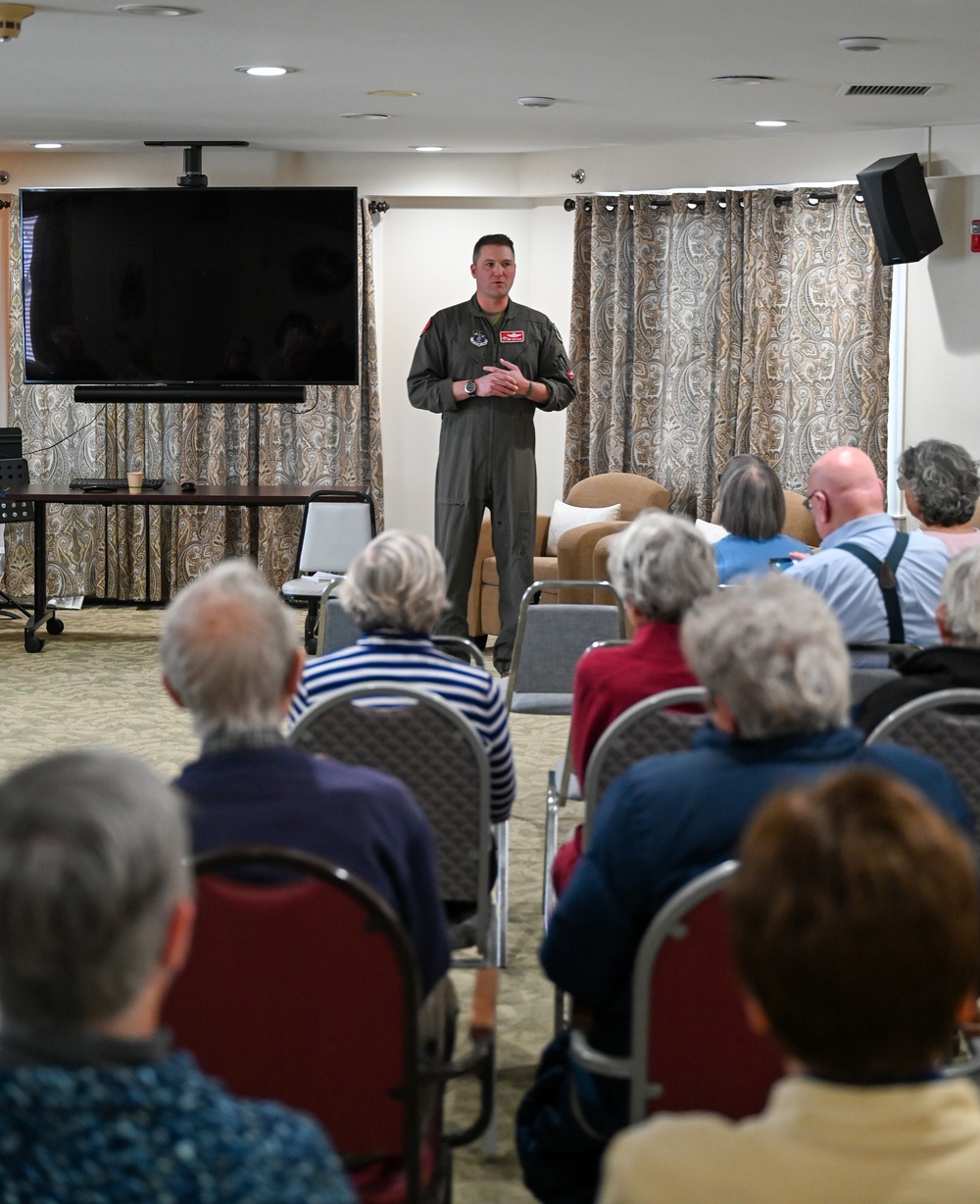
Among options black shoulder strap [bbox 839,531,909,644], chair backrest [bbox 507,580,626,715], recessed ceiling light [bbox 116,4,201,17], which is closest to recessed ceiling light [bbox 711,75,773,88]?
recessed ceiling light [bbox 116,4,201,17]

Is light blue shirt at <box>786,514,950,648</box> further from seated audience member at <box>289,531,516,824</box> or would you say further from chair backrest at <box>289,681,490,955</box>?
chair backrest at <box>289,681,490,955</box>

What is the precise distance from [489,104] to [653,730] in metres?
4.85

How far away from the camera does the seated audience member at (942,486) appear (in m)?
3.71

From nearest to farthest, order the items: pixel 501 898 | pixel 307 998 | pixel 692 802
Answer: pixel 307 998 < pixel 692 802 < pixel 501 898

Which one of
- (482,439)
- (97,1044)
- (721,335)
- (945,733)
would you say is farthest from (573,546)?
(97,1044)

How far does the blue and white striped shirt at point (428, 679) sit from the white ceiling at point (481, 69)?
2.62 m

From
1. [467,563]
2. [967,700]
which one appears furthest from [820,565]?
[467,563]

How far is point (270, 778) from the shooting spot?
172 cm

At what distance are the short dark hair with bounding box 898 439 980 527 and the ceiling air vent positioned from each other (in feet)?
9.15

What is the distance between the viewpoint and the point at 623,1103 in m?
1.84

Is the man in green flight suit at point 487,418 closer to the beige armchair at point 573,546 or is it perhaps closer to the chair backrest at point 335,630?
the beige armchair at point 573,546

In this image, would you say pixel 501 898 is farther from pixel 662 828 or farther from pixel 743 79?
pixel 743 79

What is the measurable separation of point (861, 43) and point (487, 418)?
232 centimetres

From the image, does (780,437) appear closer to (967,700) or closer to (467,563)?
(467,563)
